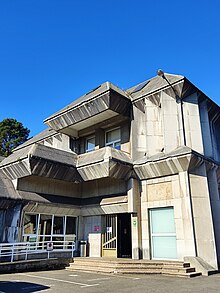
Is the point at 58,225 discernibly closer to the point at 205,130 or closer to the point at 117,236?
the point at 117,236

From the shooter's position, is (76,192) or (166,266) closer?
(166,266)

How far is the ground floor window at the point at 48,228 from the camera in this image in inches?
535

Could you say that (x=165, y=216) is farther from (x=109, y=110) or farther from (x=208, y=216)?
(x=109, y=110)

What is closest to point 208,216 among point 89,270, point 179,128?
point 179,128

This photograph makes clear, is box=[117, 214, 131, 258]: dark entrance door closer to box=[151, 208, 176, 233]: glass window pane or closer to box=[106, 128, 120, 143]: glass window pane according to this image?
box=[151, 208, 176, 233]: glass window pane

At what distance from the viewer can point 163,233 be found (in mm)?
12773

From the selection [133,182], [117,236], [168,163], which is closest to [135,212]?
[133,182]

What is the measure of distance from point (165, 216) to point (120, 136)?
5.58 metres

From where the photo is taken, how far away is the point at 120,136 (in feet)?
52.6

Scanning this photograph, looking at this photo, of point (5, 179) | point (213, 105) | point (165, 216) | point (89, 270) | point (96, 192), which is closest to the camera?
point (89, 270)

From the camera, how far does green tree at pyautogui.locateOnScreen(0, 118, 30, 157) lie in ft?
122

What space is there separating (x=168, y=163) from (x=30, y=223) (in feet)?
25.8

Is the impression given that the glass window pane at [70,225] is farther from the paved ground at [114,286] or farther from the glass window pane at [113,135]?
the paved ground at [114,286]

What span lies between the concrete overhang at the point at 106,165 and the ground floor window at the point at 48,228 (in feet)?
9.59
